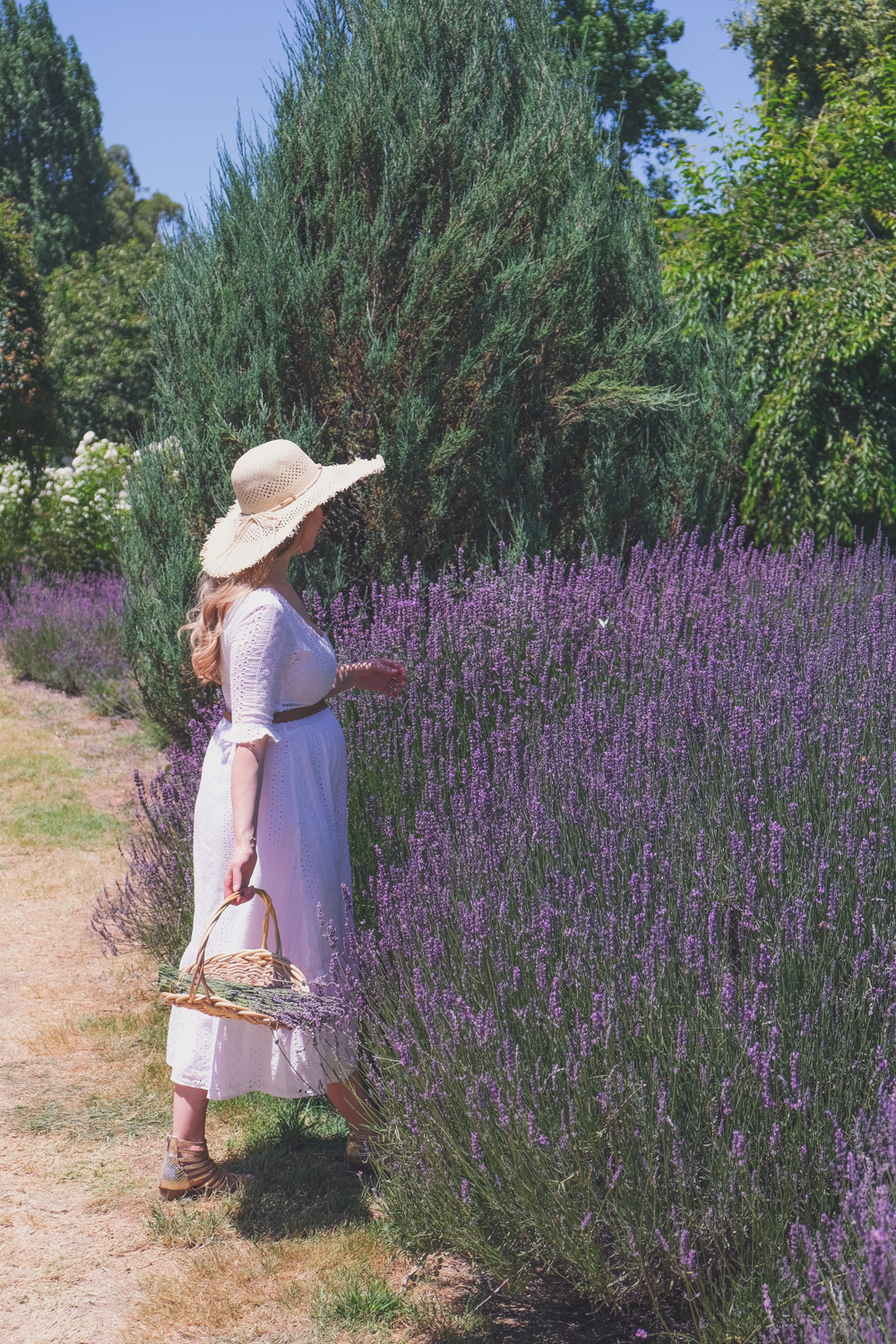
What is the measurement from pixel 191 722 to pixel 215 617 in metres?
1.91

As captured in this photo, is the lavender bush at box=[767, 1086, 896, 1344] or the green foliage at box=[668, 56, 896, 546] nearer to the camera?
the lavender bush at box=[767, 1086, 896, 1344]

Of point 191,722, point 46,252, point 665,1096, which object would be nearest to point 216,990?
point 665,1096

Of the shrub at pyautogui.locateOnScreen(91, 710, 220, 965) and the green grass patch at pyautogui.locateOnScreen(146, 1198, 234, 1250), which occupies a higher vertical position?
the shrub at pyautogui.locateOnScreen(91, 710, 220, 965)

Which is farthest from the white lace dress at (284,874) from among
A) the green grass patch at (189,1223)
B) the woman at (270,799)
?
the green grass patch at (189,1223)

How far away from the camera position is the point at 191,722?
16.3 ft

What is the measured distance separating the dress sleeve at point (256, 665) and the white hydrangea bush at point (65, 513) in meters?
9.23

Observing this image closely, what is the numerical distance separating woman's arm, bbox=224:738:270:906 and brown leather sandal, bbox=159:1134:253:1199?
82cm

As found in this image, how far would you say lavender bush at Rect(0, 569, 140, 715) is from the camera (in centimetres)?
951

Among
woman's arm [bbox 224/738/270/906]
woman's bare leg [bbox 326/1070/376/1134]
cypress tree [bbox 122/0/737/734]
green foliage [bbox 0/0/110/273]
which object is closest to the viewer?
woman's arm [bbox 224/738/270/906]

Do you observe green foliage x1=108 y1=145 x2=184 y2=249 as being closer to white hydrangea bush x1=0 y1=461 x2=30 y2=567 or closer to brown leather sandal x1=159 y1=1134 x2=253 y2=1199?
white hydrangea bush x1=0 y1=461 x2=30 y2=567

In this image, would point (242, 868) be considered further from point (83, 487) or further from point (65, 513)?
point (65, 513)

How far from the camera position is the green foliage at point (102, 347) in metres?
20.7

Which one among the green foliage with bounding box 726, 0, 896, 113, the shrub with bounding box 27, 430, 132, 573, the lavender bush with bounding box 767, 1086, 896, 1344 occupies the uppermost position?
the green foliage with bounding box 726, 0, 896, 113

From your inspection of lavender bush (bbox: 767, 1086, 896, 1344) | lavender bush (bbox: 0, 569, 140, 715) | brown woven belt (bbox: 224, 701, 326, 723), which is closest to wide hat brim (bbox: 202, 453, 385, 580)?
brown woven belt (bbox: 224, 701, 326, 723)
